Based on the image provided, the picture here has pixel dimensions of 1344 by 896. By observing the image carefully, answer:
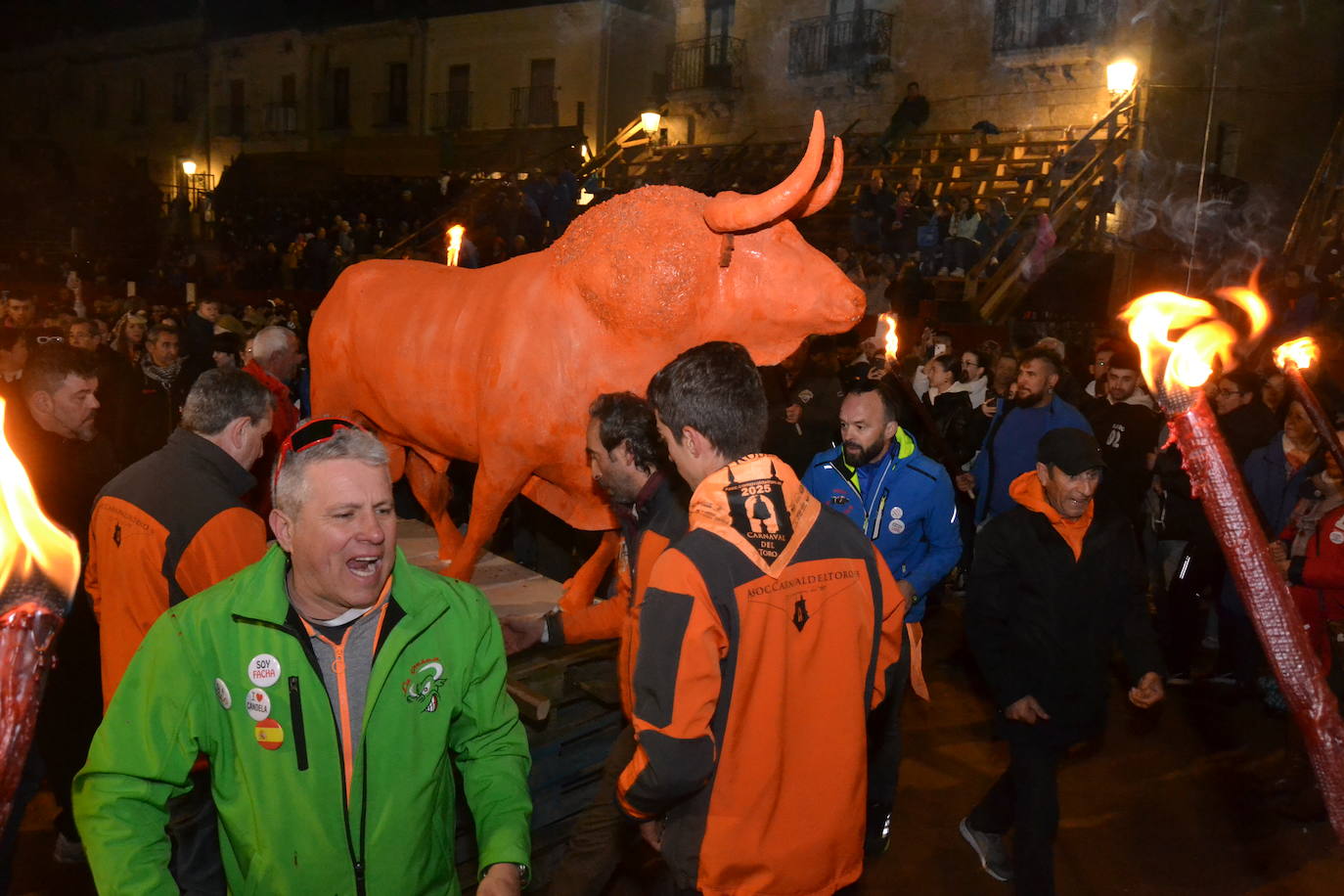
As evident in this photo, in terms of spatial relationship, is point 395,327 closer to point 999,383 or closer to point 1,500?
point 1,500

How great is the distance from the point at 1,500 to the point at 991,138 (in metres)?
18.7

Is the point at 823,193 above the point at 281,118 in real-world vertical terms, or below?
below

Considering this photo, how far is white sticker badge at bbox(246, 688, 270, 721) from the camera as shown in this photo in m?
2.16

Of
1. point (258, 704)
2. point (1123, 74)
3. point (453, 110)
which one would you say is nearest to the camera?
point (258, 704)

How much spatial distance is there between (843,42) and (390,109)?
17521 millimetres

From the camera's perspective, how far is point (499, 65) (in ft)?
91.6

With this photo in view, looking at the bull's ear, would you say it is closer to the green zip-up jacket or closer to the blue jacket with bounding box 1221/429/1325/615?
the green zip-up jacket

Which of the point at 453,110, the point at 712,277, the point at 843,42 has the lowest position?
the point at 712,277

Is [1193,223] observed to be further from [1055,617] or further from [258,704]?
[258,704]

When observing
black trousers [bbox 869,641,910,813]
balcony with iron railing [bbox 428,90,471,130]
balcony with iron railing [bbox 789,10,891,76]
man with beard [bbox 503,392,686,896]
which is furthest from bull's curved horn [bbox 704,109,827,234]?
balcony with iron railing [bbox 428,90,471,130]

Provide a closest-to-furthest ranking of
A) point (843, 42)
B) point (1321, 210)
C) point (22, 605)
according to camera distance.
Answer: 1. point (22, 605)
2. point (1321, 210)
3. point (843, 42)

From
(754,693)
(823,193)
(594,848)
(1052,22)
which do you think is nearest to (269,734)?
(754,693)

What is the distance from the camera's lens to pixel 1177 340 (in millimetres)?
3510

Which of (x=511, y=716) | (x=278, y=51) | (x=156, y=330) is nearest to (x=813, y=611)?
(x=511, y=716)
